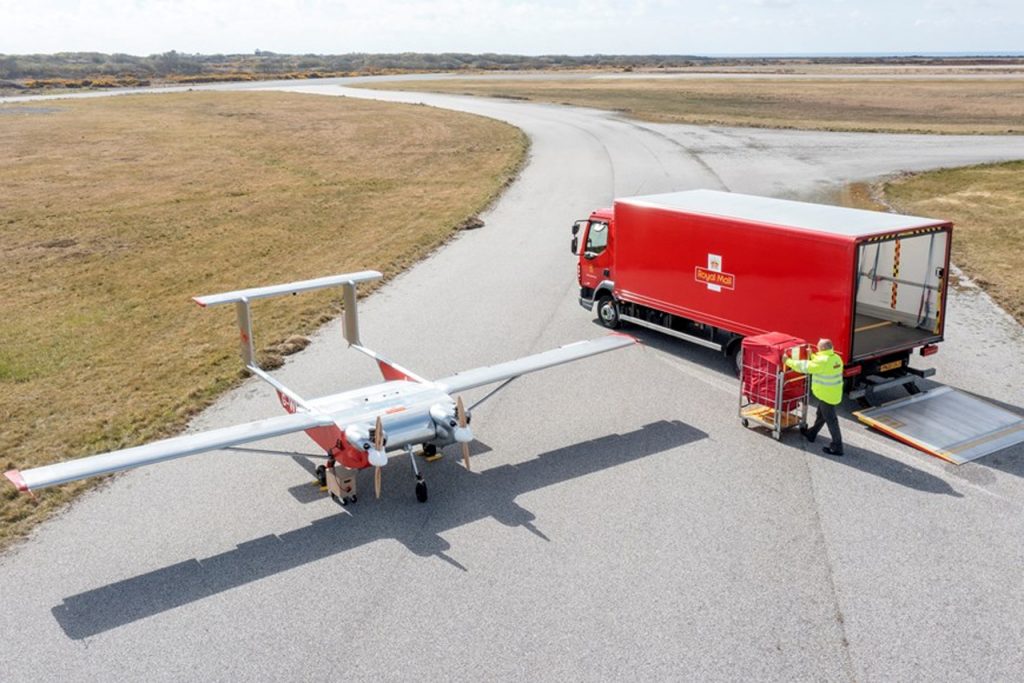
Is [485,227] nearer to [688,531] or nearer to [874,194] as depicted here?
[874,194]

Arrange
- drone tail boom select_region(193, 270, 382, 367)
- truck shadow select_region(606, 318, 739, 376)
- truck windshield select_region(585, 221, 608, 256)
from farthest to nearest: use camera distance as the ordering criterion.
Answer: truck windshield select_region(585, 221, 608, 256) < truck shadow select_region(606, 318, 739, 376) < drone tail boom select_region(193, 270, 382, 367)

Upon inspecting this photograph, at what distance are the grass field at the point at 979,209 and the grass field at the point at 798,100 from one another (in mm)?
19085

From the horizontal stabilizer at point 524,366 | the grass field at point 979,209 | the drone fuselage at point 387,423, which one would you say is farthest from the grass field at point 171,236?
the grass field at point 979,209

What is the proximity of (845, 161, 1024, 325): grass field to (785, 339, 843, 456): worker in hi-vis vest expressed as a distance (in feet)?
30.4

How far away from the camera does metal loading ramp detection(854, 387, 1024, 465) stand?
1379 centimetres

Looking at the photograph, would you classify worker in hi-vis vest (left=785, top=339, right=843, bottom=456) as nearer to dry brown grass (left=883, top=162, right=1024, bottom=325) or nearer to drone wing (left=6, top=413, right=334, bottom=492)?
drone wing (left=6, top=413, right=334, bottom=492)

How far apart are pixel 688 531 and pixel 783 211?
7.66 m

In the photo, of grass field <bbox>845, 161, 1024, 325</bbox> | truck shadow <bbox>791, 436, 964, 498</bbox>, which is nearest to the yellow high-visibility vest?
truck shadow <bbox>791, 436, 964, 498</bbox>

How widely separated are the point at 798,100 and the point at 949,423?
2976 inches

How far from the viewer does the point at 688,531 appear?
11.6 metres

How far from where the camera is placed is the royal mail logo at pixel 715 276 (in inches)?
656

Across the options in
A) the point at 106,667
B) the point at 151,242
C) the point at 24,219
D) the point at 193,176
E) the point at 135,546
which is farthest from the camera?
the point at 193,176

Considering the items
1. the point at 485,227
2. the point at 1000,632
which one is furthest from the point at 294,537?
the point at 485,227

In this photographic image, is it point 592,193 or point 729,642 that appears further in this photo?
point 592,193
